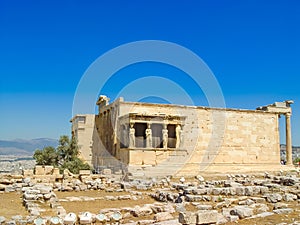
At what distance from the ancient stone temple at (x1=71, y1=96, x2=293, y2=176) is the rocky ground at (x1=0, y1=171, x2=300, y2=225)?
3.24m

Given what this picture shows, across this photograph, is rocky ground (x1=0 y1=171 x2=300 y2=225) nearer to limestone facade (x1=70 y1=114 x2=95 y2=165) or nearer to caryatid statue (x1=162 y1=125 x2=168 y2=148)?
caryatid statue (x1=162 y1=125 x2=168 y2=148)

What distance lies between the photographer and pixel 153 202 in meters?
12.6

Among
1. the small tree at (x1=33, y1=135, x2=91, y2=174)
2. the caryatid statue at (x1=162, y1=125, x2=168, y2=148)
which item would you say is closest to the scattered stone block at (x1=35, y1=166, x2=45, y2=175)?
the small tree at (x1=33, y1=135, x2=91, y2=174)

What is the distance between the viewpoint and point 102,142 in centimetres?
2681

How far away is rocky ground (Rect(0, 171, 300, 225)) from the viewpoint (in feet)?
27.6

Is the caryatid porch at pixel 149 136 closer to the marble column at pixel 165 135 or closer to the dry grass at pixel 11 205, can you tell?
the marble column at pixel 165 135

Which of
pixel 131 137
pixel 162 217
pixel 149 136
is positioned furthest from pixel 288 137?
pixel 162 217

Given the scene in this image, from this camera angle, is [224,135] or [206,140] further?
[224,135]

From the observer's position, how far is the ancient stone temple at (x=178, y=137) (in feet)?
70.7

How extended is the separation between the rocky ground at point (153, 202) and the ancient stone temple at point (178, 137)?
10.6 feet

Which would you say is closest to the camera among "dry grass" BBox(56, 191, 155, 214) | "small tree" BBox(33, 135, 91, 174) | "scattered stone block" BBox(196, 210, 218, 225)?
"scattered stone block" BBox(196, 210, 218, 225)

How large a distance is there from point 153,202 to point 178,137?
1038 cm

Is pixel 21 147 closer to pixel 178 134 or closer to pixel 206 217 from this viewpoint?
pixel 178 134

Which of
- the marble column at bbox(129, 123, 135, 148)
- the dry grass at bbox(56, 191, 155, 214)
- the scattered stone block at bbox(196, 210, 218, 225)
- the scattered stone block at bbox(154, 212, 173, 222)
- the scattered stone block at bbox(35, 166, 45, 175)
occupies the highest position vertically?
the marble column at bbox(129, 123, 135, 148)
